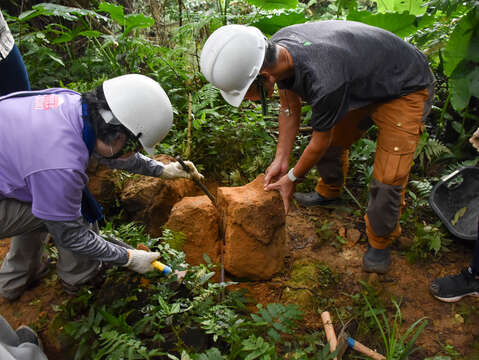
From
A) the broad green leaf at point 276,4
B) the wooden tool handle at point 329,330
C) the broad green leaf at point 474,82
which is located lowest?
the wooden tool handle at point 329,330

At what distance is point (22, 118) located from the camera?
1794 millimetres

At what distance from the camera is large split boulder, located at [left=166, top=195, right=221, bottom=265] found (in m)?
2.64

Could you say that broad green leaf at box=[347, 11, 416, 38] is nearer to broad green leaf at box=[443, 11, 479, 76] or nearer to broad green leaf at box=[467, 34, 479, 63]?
broad green leaf at box=[443, 11, 479, 76]

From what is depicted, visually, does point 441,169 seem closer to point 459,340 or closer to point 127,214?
point 459,340

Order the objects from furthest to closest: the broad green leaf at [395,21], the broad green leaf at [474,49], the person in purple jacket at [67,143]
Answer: the broad green leaf at [395,21]
the broad green leaf at [474,49]
the person in purple jacket at [67,143]

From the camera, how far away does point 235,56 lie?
2.04 m

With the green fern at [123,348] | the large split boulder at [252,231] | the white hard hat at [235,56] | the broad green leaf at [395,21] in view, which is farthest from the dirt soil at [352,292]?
the broad green leaf at [395,21]

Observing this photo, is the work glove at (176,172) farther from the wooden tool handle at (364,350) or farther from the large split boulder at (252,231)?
the wooden tool handle at (364,350)

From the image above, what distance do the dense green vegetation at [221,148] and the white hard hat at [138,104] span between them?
91cm

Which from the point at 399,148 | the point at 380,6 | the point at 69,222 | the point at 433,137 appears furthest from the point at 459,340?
the point at 380,6

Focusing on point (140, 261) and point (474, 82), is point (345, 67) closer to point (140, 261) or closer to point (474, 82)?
point (474, 82)

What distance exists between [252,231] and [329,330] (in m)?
0.86

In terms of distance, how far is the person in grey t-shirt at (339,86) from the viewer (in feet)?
6.74

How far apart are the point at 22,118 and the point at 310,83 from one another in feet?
5.48
